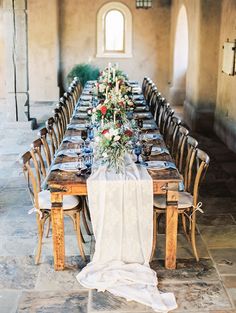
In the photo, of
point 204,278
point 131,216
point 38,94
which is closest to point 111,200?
point 131,216

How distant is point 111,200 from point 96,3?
11.6 meters

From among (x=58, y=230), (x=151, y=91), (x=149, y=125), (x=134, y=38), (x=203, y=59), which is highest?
(x=134, y=38)

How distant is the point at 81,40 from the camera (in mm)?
15312

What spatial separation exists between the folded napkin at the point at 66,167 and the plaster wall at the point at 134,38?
10745 mm

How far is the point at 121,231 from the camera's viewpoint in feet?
15.3

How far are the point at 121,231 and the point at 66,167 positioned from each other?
89 centimetres

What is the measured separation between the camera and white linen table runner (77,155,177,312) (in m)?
4.55

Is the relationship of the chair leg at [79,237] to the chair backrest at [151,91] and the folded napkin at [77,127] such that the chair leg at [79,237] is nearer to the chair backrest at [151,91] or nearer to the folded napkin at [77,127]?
the folded napkin at [77,127]

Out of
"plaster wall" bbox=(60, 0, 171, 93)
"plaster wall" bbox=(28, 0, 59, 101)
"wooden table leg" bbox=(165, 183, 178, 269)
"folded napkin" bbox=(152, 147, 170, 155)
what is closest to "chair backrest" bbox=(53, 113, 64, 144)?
"folded napkin" bbox=(152, 147, 170, 155)

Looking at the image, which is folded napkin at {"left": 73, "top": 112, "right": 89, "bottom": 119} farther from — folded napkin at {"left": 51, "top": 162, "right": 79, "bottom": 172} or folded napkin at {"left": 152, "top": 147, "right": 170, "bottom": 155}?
folded napkin at {"left": 51, "top": 162, "right": 79, "bottom": 172}

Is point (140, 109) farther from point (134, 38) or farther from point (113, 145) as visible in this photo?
point (134, 38)

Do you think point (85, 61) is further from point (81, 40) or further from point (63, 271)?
point (63, 271)

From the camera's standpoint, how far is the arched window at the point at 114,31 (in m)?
15.2

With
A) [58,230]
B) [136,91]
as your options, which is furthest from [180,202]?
[136,91]
